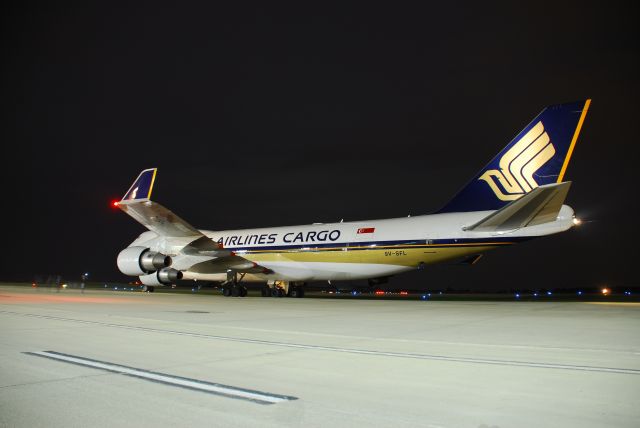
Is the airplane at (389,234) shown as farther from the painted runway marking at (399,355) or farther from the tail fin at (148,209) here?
the painted runway marking at (399,355)

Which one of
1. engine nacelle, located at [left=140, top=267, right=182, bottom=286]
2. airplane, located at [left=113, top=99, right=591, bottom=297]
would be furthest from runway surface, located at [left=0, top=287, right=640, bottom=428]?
engine nacelle, located at [left=140, top=267, right=182, bottom=286]

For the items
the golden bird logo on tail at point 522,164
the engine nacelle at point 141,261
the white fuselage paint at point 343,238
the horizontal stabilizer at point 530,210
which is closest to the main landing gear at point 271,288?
the white fuselage paint at point 343,238

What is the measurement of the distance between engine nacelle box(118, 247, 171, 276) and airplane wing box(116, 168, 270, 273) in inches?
63.9

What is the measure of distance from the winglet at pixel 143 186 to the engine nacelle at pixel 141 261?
300 cm

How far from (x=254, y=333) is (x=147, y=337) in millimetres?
1903

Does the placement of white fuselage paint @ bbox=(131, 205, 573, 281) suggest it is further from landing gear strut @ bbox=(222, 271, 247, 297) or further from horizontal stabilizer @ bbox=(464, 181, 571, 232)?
landing gear strut @ bbox=(222, 271, 247, 297)

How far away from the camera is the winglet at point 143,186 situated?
25.7 m

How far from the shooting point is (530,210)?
59.7 ft

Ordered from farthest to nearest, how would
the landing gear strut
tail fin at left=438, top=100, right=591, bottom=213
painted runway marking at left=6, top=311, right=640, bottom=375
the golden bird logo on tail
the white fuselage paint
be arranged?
the landing gear strut, the white fuselage paint, the golden bird logo on tail, tail fin at left=438, top=100, right=591, bottom=213, painted runway marking at left=6, top=311, right=640, bottom=375

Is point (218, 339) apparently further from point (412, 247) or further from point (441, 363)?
point (412, 247)

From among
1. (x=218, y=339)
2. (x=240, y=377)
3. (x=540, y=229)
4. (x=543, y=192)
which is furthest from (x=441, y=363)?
(x=540, y=229)

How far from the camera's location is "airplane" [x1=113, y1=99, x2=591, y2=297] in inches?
774

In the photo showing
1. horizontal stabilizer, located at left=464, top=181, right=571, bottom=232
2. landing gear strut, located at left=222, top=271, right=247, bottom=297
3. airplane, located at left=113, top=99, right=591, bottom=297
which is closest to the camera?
horizontal stabilizer, located at left=464, top=181, right=571, bottom=232

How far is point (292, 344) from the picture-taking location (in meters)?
8.21
